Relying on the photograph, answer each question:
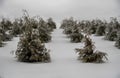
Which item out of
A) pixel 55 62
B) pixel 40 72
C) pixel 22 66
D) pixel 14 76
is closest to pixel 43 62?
pixel 55 62

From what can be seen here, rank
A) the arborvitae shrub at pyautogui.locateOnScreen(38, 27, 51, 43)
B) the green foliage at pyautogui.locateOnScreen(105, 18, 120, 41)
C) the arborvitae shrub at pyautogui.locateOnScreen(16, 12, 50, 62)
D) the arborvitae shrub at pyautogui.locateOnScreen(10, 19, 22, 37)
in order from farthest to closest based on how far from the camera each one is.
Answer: the arborvitae shrub at pyautogui.locateOnScreen(10, 19, 22, 37)
the green foliage at pyautogui.locateOnScreen(105, 18, 120, 41)
the arborvitae shrub at pyautogui.locateOnScreen(38, 27, 51, 43)
the arborvitae shrub at pyautogui.locateOnScreen(16, 12, 50, 62)

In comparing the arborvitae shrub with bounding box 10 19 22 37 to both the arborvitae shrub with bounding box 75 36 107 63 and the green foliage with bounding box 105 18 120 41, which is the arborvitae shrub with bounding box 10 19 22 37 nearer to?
the green foliage with bounding box 105 18 120 41

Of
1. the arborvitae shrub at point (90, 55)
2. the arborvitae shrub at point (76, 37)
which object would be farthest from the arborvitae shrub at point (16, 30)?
the arborvitae shrub at point (90, 55)

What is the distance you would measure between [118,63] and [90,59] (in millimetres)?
1094

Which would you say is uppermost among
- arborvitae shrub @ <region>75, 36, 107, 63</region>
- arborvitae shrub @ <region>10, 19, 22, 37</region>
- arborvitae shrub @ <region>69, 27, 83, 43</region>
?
arborvitae shrub @ <region>10, 19, 22, 37</region>

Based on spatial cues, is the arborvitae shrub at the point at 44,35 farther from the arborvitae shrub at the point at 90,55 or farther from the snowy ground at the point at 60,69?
the arborvitae shrub at the point at 90,55

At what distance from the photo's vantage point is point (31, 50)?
1180cm

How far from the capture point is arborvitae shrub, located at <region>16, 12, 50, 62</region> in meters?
11.7

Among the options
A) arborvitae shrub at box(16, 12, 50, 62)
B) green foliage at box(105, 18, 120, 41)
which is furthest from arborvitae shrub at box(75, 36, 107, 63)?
green foliage at box(105, 18, 120, 41)

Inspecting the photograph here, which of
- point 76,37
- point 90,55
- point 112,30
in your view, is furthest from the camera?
point 112,30

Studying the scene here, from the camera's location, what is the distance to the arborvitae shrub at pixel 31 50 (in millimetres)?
11719

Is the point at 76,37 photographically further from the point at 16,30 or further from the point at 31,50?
the point at 31,50

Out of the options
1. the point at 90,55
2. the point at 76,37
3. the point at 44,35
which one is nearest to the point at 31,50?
the point at 90,55

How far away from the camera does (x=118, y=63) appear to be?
1170 centimetres
